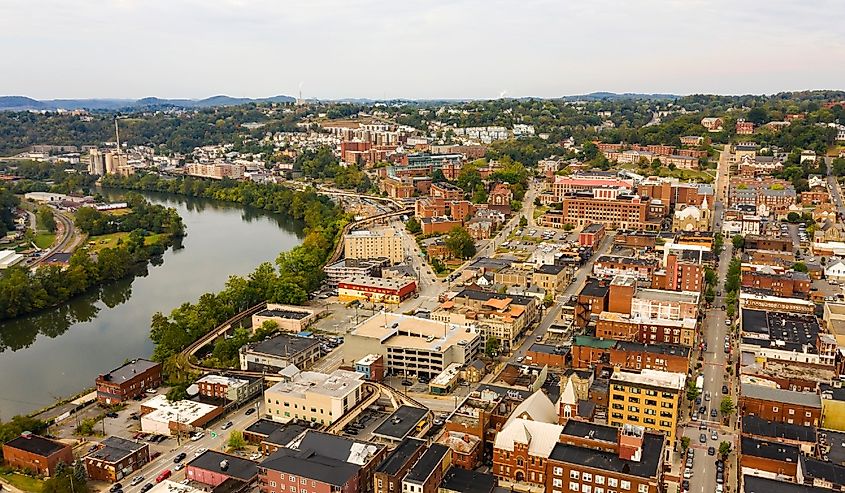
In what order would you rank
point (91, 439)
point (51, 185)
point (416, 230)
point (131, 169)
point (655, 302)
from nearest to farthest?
point (91, 439) < point (655, 302) < point (416, 230) < point (51, 185) < point (131, 169)

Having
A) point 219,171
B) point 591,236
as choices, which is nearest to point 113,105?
point 219,171

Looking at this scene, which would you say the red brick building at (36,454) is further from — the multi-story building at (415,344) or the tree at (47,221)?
the tree at (47,221)

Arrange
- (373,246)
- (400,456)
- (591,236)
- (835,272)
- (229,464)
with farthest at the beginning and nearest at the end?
(591,236) → (373,246) → (835,272) → (229,464) → (400,456)

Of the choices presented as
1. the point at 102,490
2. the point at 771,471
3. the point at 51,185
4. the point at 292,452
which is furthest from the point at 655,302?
the point at 51,185

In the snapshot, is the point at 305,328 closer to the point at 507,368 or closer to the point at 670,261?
the point at 507,368

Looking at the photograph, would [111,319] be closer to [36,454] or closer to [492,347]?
[36,454]

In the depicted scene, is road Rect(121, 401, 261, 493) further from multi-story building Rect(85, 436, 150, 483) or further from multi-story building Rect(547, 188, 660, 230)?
multi-story building Rect(547, 188, 660, 230)
